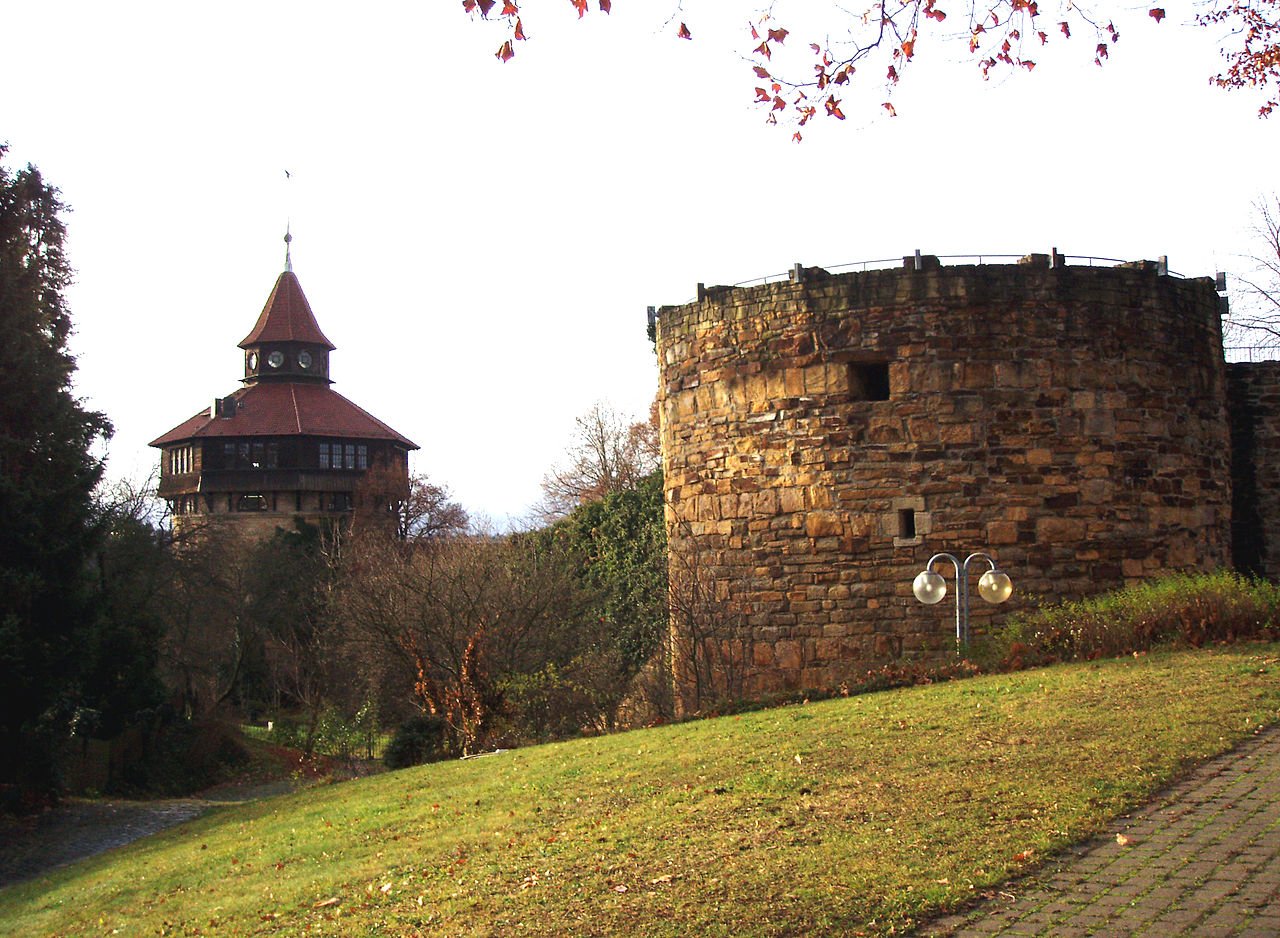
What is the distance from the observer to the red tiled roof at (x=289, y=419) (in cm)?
5869

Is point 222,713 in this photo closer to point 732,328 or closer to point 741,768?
point 732,328

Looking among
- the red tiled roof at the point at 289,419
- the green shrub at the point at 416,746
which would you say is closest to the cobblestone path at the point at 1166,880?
the green shrub at the point at 416,746

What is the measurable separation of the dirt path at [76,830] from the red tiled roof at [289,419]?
3955cm

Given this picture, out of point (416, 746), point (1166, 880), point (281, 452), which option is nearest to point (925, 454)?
point (416, 746)

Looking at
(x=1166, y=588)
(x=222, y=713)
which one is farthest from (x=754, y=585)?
(x=222, y=713)

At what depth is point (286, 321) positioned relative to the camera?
207ft

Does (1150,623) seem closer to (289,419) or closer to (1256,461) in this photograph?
(1256,461)

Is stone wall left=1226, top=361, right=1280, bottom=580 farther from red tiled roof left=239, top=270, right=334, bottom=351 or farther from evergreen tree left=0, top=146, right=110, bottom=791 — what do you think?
red tiled roof left=239, top=270, right=334, bottom=351

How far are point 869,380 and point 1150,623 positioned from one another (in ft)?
13.4

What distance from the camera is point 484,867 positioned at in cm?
805

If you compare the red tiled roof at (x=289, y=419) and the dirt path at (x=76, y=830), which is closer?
the dirt path at (x=76, y=830)

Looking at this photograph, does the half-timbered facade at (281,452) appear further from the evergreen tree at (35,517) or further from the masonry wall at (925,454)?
the masonry wall at (925,454)

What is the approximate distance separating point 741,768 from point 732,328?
23.1 feet

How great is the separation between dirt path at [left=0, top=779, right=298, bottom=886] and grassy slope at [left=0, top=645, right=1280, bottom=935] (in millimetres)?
2391
